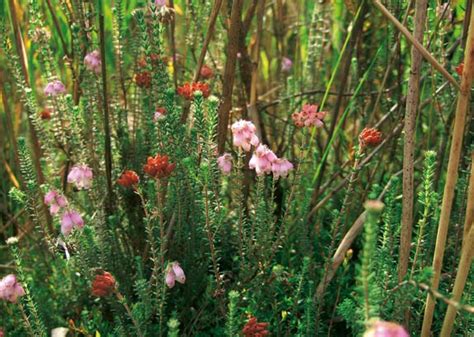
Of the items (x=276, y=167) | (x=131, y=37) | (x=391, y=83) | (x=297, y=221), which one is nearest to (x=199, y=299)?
(x=297, y=221)

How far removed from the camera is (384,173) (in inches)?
88.2

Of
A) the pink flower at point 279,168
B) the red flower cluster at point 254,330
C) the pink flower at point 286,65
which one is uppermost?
the pink flower at point 279,168

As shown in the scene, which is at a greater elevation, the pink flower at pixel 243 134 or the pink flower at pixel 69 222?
the pink flower at pixel 243 134

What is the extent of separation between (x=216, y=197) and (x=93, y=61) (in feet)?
2.10

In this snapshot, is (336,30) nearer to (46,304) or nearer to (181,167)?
(181,167)

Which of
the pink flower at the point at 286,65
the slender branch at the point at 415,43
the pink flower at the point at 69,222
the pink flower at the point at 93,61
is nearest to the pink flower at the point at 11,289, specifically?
the pink flower at the point at 69,222

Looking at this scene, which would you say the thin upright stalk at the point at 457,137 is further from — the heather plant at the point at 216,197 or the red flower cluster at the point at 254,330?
the red flower cluster at the point at 254,330

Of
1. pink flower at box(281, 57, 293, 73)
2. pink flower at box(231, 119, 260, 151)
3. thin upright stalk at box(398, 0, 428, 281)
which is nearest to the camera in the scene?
thin upright stalk at box(398, 0, 428, 281)

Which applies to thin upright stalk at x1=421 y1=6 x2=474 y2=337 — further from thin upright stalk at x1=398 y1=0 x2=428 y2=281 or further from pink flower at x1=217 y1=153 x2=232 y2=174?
pink flower at x1=217 y1=153 x2=232 y2=174

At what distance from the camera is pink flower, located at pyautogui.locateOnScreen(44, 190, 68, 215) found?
1.70 m

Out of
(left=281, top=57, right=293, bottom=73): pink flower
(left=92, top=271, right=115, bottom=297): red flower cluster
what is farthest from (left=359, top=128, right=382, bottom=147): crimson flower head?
(left=281, top=57, right=293, bottom=73): pink flower

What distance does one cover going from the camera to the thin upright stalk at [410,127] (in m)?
1.28

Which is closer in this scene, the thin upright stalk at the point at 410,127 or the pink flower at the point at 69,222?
the thin upright stalk at the point at 410,127

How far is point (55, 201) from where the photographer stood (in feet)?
5.62
